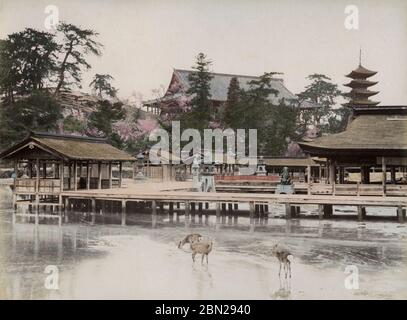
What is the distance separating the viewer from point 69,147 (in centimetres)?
2125

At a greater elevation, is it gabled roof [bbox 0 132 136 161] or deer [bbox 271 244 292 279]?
gabled roof [bbox 0 132 136 161]

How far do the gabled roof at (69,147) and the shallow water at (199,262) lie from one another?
3.04 metres

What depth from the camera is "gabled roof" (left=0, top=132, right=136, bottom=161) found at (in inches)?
784

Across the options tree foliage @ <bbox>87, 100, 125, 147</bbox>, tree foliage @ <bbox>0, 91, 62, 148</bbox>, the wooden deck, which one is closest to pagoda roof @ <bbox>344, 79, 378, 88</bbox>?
tree foliage @ <bbox>87, 100, 125, 147</bbox>

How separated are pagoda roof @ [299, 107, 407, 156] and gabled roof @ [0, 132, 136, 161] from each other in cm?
881

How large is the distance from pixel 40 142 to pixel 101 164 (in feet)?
14.4

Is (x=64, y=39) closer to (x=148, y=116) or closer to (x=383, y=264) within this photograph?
(x=148, y=116)

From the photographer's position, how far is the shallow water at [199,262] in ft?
32.7

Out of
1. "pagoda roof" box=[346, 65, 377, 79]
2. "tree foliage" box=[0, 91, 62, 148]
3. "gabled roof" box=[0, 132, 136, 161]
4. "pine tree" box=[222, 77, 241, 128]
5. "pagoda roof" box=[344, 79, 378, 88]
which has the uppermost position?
"pagoda roof" box=[346, 65, 377, 79]

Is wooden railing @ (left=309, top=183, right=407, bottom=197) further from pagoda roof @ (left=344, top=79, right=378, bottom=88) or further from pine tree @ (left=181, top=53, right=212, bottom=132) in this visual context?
pagoda roof @ (left=344, top=79, right=378, bottom=88)

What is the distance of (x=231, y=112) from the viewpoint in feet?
113

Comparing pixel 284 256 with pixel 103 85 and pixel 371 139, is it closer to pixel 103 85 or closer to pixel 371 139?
pixel 371 139

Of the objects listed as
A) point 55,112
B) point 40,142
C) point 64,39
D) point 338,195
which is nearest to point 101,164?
point 40,142

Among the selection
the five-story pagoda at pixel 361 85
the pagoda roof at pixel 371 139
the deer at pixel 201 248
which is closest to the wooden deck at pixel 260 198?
the pagoda roof at pixel 371 139
